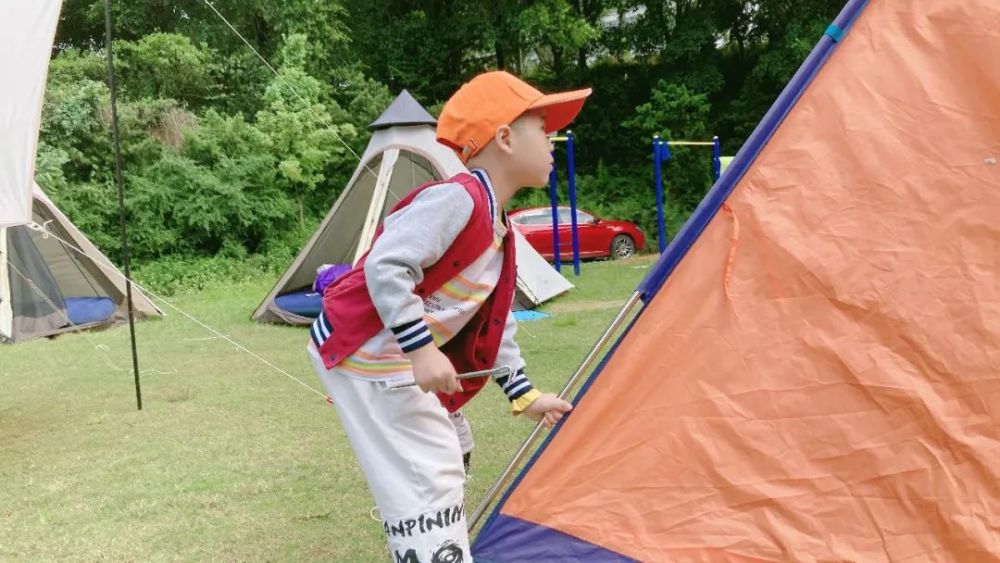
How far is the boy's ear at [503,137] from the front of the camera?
2.24m

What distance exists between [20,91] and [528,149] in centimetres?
333

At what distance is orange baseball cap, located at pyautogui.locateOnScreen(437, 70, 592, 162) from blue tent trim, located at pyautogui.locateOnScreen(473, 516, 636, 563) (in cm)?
107

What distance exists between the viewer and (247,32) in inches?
824

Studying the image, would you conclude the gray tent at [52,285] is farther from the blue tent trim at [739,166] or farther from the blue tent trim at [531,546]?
the blue tent trim at [739,166]

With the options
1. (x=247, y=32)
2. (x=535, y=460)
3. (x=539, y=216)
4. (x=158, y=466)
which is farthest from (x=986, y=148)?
(x=247, y=32)

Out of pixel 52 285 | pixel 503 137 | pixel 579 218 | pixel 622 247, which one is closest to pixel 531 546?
pixel 503 137

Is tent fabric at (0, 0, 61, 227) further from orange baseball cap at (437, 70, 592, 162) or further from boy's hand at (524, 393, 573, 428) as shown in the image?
boy's hand at (524, 393, 573, 428)

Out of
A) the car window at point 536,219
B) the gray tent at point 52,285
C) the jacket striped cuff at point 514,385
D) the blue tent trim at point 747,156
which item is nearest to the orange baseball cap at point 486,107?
the blue tent trim at point 747,156

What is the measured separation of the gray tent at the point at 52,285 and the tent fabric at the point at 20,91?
4.30 m

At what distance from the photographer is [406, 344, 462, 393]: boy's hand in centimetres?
195

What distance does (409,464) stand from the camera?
2.12 metres

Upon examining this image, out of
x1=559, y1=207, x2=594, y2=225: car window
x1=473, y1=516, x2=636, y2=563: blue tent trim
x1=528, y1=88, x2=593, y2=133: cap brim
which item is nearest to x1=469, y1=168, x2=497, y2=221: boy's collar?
x1=528, y1=88, x2=593, y2=133: cap brim

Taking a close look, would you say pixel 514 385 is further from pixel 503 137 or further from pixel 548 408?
pixel 503 137

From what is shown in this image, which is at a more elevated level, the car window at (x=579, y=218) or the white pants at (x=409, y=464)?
the white pants at (x=409, y=464)
